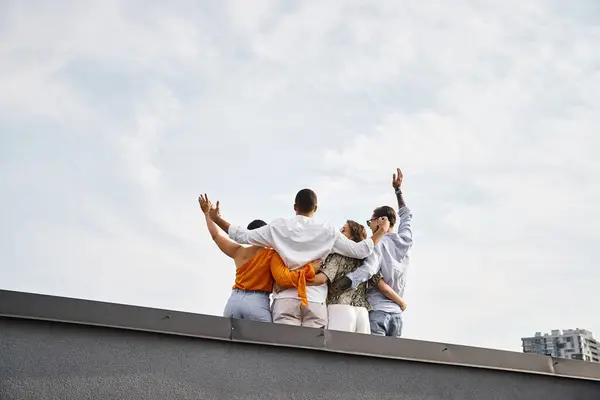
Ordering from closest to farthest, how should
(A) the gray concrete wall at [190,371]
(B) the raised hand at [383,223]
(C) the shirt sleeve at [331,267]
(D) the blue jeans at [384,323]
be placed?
(A) the gray concrete wall at [190,371] → (C) the shirt sleeve at [331,267] → (D) the blue jeans at [384,323] → (B) the raised hand at [383,223]

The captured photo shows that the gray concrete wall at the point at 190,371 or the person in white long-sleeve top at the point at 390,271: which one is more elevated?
the person in white long-sleeve top at the point at 390,271

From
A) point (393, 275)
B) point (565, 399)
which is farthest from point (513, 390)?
point (393, 275)

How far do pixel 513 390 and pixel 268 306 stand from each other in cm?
222

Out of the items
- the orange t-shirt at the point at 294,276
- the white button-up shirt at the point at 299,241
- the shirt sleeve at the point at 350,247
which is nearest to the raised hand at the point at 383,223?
the shirt sleeve at the point at 350,247

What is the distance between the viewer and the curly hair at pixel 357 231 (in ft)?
22.0

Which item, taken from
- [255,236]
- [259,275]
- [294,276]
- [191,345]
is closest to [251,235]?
[255,236]

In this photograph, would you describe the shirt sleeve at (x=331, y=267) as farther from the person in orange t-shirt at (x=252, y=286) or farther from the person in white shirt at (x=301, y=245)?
the person in orange t-shirt at (x=252, y=286)

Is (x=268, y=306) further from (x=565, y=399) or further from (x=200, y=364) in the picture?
(x=565, y=399)

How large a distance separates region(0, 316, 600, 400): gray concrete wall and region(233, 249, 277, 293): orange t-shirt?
83cm

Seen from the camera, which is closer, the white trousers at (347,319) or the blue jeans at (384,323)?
the white trousers at (347,319)

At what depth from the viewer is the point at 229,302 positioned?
6316 mm

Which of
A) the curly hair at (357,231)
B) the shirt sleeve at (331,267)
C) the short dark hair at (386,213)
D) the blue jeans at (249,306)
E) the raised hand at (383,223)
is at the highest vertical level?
the short dark hair at (386,213)

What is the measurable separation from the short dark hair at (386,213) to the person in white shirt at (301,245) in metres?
0.74

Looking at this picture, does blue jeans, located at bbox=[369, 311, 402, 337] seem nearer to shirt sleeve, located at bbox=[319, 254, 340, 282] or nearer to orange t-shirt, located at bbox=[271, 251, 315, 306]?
shirt sleeve, located at bbox=[319, 254, 340, 282]
